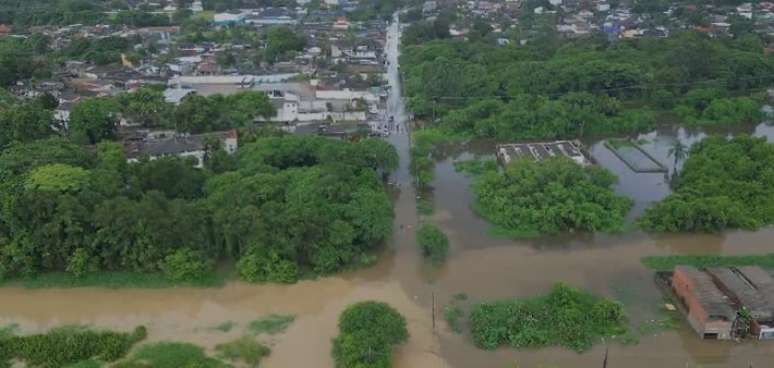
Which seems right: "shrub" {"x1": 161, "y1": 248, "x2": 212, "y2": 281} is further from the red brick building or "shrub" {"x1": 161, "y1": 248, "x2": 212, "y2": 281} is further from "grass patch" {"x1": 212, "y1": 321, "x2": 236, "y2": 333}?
the red brick building

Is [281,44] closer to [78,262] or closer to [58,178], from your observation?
[58,178]

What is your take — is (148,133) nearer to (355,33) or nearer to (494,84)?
(494,84)

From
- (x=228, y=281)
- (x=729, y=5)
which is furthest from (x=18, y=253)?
(x=729, y=5)

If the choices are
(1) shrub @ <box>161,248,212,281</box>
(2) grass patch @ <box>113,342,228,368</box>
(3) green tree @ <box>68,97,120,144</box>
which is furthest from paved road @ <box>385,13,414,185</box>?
(3) green tree @ <box>68,97,120,144</box>

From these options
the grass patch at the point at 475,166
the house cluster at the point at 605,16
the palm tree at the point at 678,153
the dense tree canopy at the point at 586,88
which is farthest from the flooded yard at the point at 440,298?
the house cluster at the point at 605,16

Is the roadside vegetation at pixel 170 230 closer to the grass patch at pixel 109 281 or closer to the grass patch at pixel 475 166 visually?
the grass patch at pixel 109 281

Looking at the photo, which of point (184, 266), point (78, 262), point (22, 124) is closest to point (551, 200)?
point (184, 266)
